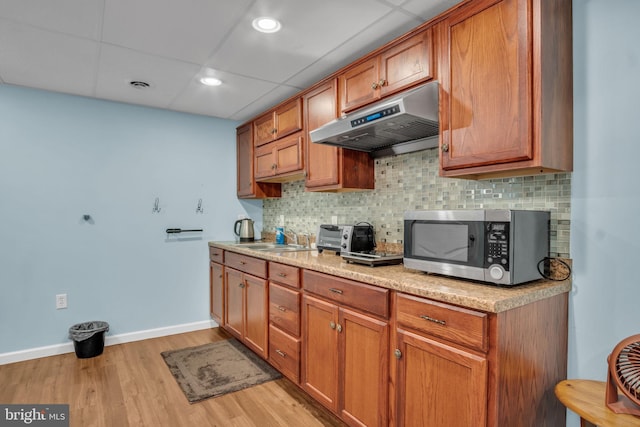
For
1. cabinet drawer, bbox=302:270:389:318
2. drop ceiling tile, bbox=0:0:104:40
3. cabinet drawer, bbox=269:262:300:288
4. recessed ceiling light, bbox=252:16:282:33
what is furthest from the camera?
cabinet drawer, bbox=269:262:300:288

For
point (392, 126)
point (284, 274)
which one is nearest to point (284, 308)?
point (284, 274)

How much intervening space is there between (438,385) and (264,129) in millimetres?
2678

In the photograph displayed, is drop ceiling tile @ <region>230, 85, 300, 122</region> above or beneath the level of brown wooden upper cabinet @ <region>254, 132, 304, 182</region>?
above

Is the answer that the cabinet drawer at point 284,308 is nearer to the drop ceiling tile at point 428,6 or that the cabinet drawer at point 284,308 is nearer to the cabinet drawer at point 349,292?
the cabinet drawer at point 349,292

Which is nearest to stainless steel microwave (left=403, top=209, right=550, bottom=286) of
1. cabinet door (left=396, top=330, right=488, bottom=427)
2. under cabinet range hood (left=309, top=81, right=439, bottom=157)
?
cabinet door (left=396, top=330, right=488, bottom=427)

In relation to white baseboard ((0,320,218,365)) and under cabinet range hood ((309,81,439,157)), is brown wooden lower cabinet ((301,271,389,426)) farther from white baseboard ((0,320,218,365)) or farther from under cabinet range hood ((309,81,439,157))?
white baseboard ((0,320,218,365))

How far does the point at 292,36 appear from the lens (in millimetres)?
2070

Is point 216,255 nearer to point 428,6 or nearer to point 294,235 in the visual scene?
point 294,235

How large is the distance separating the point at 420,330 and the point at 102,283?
2.99 meters

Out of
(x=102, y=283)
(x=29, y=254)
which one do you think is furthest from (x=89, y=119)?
(x=102, y=283)

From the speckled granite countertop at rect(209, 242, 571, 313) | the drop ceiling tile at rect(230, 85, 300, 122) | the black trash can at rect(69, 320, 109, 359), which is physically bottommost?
the black trash can at rect(69, 320, 109, 359)

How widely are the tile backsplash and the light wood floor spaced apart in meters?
1.26
